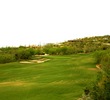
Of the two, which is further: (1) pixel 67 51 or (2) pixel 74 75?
(1) pixel 67 51

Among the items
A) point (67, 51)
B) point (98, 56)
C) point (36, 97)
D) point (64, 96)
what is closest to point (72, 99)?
point (64, 96)

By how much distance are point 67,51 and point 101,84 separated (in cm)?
5337

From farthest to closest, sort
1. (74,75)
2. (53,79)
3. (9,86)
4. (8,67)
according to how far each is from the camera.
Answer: (8,67) → (74,75) → (53,79) → (9,86)

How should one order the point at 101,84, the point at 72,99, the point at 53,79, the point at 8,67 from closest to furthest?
1. the point at 101,84
2. the point at 72,99
3. the point at 53,79
4. the point at 8,67

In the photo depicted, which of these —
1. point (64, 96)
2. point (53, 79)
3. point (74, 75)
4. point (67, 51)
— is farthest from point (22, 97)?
point (67, 51)

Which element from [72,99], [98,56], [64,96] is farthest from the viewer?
[98,56]

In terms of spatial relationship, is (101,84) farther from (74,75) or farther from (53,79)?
(74,75)

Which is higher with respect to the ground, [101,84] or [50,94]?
[101,84]

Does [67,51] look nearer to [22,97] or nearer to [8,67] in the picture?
[8,67]

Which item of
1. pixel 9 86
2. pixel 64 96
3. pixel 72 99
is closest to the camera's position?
pixel 72 99

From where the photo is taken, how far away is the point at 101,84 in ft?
57.3

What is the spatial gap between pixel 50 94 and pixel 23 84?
5797mm

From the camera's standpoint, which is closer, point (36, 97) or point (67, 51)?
point (36, 97)

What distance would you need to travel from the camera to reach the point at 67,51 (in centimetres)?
7081
